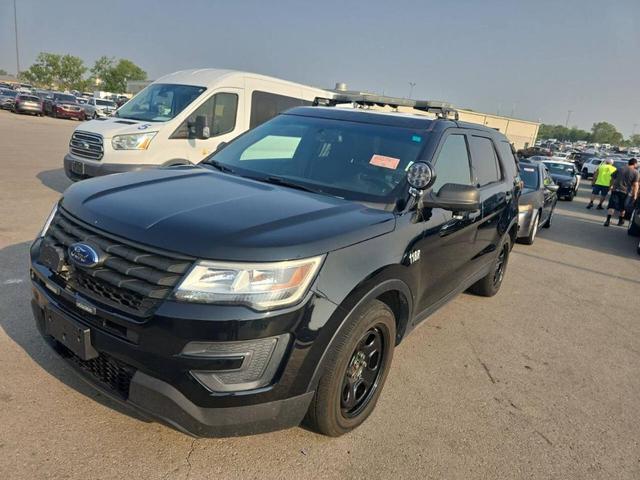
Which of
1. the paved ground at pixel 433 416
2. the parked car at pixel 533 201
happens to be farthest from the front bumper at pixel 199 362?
the parked car at pixel 533 201

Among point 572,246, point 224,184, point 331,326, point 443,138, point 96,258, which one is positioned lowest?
point 572,246

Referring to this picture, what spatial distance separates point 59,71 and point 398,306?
353 feet

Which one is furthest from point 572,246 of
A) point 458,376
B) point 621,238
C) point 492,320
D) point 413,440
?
point 413,440

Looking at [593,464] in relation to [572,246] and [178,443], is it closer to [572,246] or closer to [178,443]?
[178,443]

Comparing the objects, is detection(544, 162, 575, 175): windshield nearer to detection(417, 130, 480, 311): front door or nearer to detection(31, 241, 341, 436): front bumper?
detection(417, 130, 480, 311): front door

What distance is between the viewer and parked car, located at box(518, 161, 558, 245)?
8.38 m

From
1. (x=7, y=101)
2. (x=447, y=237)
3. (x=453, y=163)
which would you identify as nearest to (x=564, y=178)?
(x=453, y=163)

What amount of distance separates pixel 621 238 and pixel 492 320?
8353 millimetres

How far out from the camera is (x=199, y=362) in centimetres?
204

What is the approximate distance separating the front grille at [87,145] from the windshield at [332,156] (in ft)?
14.6

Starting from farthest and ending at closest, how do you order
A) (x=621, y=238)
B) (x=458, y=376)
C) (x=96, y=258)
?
(x=621, y=238) < (x=458, y=376) < (x=96, y=258)

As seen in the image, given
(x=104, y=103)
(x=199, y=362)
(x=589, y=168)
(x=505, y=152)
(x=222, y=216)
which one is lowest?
(x=199, y=362)

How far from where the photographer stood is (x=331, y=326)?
2.29 metres

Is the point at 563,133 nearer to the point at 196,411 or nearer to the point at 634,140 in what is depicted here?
the point at 634,140
